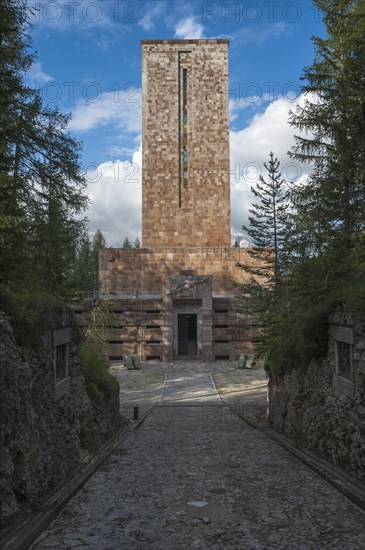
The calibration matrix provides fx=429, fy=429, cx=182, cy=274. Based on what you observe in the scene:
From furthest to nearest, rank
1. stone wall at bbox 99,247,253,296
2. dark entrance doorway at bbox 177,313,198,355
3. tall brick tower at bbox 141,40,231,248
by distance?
tall brick tower at bbox 141,40,231,248, stone wall at bbox 99,247,253,296, dark entrance doorway at bbox 177,313,198,355

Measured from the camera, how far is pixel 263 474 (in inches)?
301

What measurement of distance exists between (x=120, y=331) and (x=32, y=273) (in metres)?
19.9

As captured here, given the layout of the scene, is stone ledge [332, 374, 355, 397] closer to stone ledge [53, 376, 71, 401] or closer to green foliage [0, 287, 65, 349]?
stone ledge [53, 376, 71, 401]

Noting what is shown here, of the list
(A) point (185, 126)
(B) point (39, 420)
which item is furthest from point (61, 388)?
(A) point (185, 126)

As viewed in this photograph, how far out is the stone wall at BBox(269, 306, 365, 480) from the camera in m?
6.80

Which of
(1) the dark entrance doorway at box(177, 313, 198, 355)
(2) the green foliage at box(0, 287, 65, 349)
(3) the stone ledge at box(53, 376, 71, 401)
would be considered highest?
(2) the green foliage at box(0, 287, 65, 349)

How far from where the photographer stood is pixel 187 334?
99.2ft

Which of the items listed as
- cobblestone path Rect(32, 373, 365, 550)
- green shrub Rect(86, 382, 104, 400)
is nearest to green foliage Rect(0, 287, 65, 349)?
cobblestone path Rect(32, 373, 365, 550)

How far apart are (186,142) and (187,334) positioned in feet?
48.2

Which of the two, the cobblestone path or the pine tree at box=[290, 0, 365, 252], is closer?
the cobblestone path

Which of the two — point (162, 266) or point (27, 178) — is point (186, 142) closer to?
point (162, 266)

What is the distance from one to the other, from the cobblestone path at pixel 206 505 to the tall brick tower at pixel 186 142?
78.1ft

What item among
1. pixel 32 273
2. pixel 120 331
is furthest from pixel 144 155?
pixel 32 273

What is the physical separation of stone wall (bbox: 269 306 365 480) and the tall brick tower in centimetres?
2335
